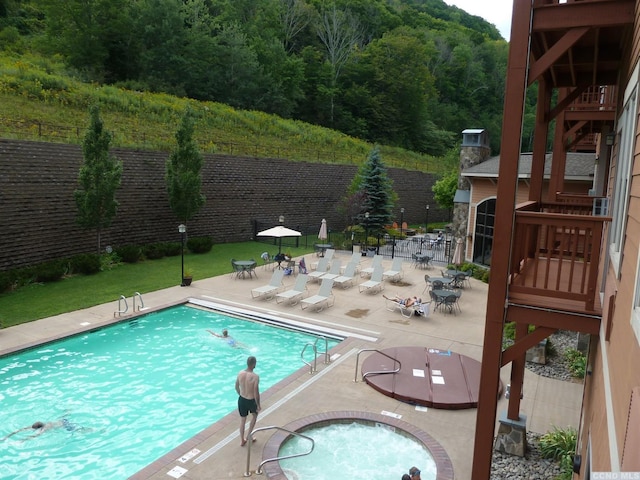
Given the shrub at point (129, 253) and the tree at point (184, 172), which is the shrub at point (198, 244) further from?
the shrub at point (129, 253)

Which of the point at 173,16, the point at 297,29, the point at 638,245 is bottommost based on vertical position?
the point at 638,245

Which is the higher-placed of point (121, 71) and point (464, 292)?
point (121, 71)

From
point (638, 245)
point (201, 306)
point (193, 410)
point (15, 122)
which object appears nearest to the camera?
point (638, 245)

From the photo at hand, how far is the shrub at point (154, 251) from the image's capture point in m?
19.9

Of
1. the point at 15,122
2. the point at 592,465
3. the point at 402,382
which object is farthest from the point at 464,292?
the point at 15,122

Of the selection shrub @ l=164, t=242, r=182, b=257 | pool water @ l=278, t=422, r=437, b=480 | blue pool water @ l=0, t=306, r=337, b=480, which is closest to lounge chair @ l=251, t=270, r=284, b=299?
blue pool water @ l=0, t=306, r=337, b=480

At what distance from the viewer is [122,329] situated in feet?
40.7

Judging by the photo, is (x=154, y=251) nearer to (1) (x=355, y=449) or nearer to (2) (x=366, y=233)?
(2) (x=366, y=233)

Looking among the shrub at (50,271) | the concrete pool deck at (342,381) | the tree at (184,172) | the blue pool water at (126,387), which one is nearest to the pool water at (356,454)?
the concrete pool deck at (342,381)

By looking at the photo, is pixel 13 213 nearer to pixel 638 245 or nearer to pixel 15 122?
pixel 15 122

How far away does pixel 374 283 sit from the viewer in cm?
1636

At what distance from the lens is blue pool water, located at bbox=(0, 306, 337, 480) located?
23.7 ft

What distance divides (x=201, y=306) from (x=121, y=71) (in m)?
36.4

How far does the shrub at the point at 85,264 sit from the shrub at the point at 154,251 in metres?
2.94
